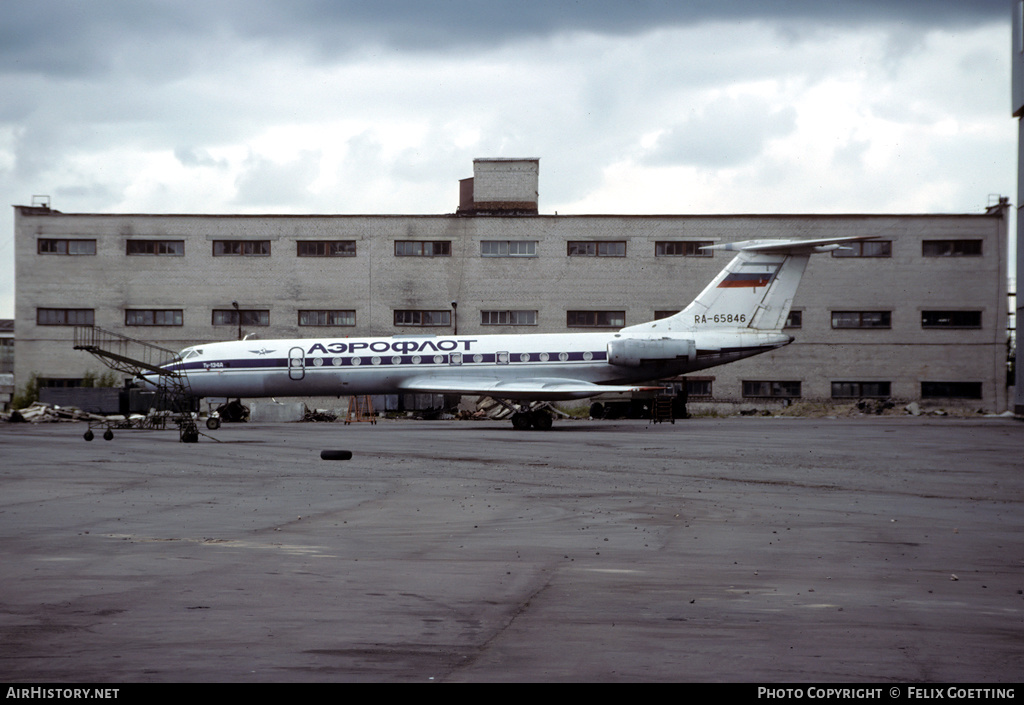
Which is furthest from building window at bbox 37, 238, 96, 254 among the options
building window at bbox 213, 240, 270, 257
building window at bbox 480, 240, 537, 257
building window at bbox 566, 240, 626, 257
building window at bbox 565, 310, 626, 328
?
building window at bbox 565, 310, 626, 328

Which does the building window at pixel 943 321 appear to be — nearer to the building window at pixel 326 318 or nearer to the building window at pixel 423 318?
the building window at pixel 423 318

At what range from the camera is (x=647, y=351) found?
3706 centimetres

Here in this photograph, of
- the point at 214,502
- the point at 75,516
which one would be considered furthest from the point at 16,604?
the point at 214,502

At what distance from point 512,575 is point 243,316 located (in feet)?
167

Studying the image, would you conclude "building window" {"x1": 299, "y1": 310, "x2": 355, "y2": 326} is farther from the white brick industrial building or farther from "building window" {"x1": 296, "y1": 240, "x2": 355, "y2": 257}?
"building window" {"x1": 296, "y1": 240, "x2": 355, "y2": 257}

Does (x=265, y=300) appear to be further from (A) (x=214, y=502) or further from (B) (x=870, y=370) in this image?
(A) (x=214, y=502)

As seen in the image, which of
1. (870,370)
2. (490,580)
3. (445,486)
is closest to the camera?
(490,580)

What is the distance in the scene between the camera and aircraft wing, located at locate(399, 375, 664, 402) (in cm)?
3572

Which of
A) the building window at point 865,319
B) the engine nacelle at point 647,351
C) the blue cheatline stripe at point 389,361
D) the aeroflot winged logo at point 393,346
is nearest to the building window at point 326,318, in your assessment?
the blue cheatline stripe at point 389,361

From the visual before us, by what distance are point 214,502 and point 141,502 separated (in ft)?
3.01

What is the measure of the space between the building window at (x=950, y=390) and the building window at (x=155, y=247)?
41.7 meters

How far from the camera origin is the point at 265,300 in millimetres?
56250

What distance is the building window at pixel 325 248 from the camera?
56.3 m
